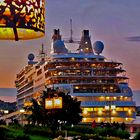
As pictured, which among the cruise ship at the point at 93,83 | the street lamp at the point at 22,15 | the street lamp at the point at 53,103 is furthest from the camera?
the cruise ship at the point at 93,83

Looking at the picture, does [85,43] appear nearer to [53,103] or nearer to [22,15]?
[53,103]

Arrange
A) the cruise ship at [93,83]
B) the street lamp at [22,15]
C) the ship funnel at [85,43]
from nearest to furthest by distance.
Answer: the street lamp at [22,15] → the cruise ship at [93,83] → the ship funnel at [85,43]

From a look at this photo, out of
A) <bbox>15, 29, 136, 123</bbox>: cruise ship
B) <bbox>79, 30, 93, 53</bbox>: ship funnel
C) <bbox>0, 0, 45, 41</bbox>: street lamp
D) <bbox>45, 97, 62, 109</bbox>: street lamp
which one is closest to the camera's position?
<bbox>0, 0, 45, 41</bbox>: street lamp

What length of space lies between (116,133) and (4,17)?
110 feet

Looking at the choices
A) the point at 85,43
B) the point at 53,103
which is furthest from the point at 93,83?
the point at 53,103

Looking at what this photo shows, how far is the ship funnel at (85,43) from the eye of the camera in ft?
382

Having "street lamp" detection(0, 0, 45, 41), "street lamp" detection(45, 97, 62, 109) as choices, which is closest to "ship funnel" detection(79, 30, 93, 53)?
"street lamp" detection(45, 97, 62, 109)

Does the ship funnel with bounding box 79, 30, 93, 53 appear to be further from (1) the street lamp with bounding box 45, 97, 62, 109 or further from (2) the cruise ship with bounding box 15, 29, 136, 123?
(1) the street lamp with bounding box 45, 97, 62, 109

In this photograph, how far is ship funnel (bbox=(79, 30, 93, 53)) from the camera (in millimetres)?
116581

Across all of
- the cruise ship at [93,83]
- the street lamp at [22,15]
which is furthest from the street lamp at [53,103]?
the cruise ship at [93,83]

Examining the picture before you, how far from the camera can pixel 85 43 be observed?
11831cm

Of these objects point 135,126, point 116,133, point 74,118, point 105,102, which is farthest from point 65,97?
point 105,102

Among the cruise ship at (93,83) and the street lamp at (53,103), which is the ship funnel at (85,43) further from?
the street lamp at (53,103)

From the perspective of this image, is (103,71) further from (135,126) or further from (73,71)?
(135,126)
